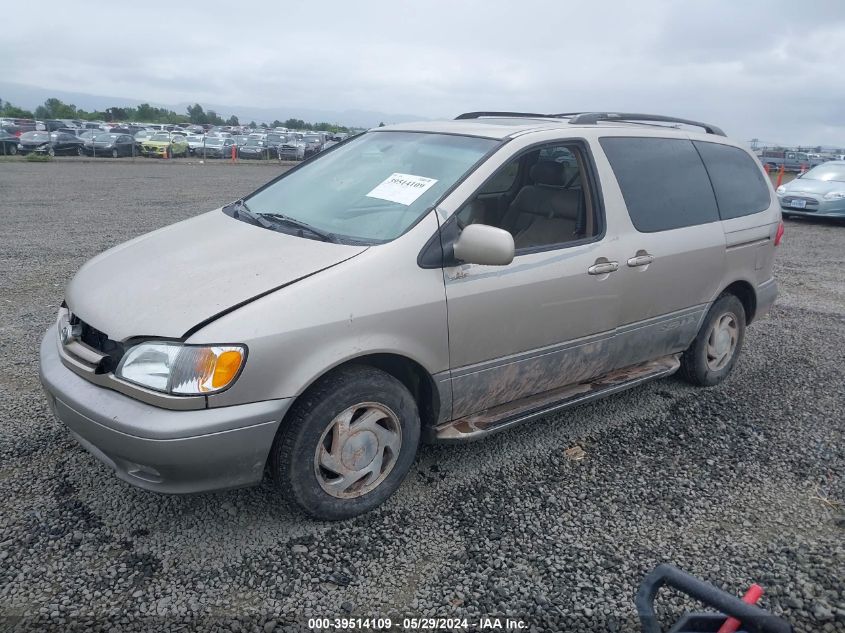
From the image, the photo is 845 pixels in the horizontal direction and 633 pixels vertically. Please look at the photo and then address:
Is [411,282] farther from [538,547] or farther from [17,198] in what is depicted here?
[17,198]

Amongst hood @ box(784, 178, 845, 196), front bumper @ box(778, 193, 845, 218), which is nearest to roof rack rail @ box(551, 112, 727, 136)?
front bumper @ box(778, 193, 845, 218)

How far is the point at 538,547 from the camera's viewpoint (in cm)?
293

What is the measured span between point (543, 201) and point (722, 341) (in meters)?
1.86

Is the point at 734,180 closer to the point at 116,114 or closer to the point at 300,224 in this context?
the point at 300,224

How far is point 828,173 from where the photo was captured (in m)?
14.4

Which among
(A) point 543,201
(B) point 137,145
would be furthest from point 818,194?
(B) point 137,145

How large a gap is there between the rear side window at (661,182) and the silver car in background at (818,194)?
10968 mm

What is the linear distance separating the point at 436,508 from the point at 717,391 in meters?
2.60

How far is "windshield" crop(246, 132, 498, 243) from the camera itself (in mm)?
3230

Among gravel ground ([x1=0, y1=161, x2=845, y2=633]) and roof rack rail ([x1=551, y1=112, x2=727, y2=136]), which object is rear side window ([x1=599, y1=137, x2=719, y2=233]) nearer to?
roof rack rail ([x1=551, y1=112, x2=727, y2=136])

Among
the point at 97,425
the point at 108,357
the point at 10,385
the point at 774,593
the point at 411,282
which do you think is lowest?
the point at 774,593

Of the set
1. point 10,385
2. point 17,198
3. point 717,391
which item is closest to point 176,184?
point 17,198

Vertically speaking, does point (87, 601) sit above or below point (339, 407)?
below

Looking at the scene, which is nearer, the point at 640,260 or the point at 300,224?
the point at 300,224
